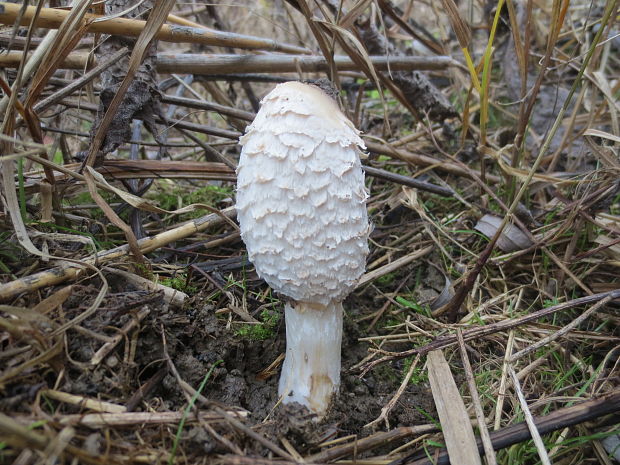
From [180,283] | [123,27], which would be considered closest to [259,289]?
[180,283]

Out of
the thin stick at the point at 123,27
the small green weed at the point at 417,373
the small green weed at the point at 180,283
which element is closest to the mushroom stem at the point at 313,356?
the small green weed at the point at 417,373

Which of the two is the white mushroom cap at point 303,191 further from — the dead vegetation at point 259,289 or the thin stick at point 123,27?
the thin stick at point 123,27

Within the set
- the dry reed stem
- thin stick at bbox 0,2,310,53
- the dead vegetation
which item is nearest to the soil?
the dead vegetation

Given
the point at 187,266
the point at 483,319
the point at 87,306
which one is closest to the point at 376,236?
the point at 483,319

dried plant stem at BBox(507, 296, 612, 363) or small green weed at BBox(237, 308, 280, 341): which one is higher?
dried plant stem at BBox(507, 296, 612, 363)

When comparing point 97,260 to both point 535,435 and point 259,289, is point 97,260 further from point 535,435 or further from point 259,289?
point 535,435

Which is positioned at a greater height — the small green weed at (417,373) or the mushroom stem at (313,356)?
the mushroom stem at (313,356)

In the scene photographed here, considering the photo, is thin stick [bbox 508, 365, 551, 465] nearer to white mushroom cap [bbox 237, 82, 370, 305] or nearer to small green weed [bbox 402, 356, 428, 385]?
small green weed [bbox 402, 356, 428, 385]

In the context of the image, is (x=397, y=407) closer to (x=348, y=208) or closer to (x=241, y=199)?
(x=348, y=208)
